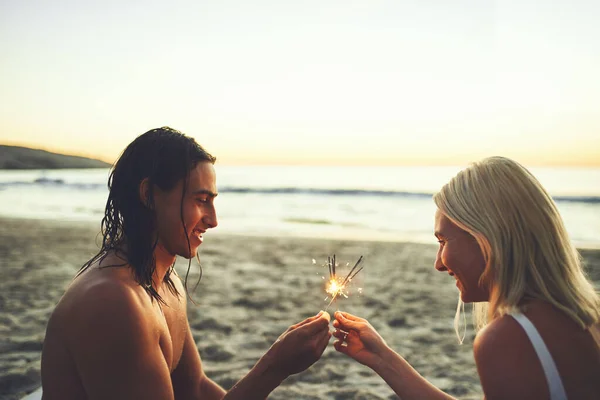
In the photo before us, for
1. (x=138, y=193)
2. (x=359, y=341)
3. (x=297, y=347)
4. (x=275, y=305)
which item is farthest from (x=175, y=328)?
(x=275, y=305)

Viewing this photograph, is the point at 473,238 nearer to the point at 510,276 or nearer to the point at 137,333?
the point at 510,276

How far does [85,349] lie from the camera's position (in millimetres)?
2611

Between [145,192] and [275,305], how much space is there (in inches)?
260

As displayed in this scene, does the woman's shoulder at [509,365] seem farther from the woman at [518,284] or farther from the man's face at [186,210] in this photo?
the man's face at [186,210]

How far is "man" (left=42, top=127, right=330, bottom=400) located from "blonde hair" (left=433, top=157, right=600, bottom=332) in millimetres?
1159

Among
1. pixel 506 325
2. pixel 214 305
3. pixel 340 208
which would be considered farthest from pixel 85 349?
pixel 340 208

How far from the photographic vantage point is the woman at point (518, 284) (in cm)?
242

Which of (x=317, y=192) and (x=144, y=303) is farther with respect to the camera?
(x=317, y=192)

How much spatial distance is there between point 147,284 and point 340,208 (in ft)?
91.9

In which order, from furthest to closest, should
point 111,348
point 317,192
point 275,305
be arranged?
1. point 317,192
2. point 275,305
3. point 111,348

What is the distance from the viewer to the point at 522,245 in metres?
2.66

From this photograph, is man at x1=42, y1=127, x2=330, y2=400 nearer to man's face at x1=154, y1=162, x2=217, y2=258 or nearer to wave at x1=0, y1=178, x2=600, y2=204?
man's face at x1=154, y1=162, x2=217, y2=258

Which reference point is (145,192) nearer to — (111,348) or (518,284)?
(111,348)

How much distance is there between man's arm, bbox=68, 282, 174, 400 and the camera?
2.60 metres
